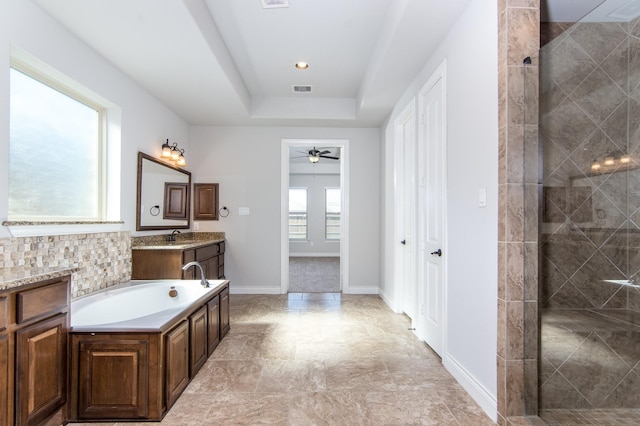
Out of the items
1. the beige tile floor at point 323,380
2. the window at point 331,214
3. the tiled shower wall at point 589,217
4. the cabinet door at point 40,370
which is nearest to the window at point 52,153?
the cabinet door at point 40,370

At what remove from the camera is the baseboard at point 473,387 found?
1999 mm

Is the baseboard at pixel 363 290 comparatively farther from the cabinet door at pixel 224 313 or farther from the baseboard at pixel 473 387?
the baseboard at pixel 473 387

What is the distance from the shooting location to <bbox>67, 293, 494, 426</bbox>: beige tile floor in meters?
2.04

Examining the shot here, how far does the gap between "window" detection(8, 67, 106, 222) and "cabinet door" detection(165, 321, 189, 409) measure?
1.31m

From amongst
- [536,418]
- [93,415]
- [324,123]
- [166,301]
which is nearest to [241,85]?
[324,123]

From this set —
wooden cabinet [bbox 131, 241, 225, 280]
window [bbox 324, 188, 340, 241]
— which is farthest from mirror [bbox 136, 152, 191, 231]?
window [bbox 324, 188, 340, 241]

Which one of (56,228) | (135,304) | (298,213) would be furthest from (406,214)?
(298,213)

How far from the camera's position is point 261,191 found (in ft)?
17.2

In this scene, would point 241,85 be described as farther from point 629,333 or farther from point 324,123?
point 629,333

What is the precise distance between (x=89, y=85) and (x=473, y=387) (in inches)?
144

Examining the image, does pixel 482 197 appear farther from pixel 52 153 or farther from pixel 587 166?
pixel 52 153

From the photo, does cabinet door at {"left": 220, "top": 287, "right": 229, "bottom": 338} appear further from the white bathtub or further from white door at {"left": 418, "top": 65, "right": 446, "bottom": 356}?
white door at {"left": 418, "top": 65, "right": 446, "bottom": 356}

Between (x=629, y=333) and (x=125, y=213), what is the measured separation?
399 cm

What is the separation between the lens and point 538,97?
1896mm
